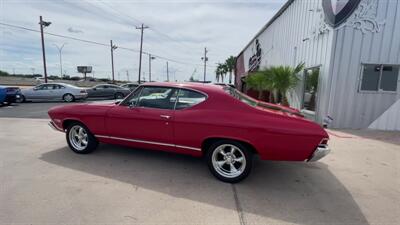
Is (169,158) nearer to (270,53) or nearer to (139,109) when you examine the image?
(139,109)

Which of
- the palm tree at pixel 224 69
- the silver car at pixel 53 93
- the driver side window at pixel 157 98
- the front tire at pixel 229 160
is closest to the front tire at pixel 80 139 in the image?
the driver side window at pixel 157 98

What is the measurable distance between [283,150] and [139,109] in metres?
2.39

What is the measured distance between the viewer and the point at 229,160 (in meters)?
4.04

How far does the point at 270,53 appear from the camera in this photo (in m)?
16.8

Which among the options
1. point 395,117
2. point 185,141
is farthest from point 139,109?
point 395,117

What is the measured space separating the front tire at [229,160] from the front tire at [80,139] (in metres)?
2.41

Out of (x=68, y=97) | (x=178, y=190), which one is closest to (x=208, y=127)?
(x=178, y=190)

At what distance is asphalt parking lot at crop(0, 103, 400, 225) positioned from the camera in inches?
120

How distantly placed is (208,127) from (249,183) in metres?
1.07

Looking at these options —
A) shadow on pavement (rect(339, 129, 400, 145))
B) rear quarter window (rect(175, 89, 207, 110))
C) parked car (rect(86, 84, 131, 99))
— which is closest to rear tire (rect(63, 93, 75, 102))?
parked car (rect(86, 84, 131, 99))

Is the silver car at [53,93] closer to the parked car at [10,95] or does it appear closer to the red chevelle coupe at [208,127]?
the parked car at [10,95]

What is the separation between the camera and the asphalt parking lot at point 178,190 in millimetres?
3053

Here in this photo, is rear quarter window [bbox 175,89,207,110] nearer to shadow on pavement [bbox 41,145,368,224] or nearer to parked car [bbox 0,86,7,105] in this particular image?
shadow on pavement [bbox 41,145,368,224]

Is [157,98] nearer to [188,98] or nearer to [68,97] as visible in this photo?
[188,98]
